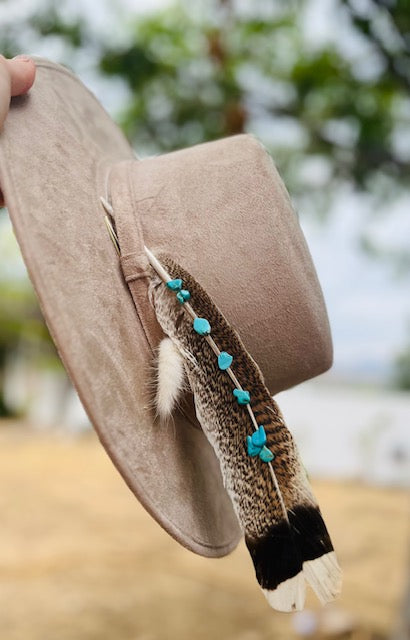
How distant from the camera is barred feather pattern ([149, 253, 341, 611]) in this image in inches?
26.9

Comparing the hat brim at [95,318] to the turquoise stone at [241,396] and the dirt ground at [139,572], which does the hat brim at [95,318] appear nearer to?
the turquoise stone at [241,396]

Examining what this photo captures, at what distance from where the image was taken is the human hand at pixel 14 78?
701mm

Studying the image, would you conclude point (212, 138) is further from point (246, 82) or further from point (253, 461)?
point (253, 461)

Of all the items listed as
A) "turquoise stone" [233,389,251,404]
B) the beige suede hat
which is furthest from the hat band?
"turquoise stone" [233,389,251,404]

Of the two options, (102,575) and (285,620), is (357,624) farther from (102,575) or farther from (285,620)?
(102,575)

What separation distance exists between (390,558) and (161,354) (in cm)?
291

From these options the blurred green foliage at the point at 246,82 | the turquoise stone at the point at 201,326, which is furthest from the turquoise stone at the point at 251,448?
the blurred green foliage at the point at 246,82

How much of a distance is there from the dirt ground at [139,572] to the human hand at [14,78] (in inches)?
78.8

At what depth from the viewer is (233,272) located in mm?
792

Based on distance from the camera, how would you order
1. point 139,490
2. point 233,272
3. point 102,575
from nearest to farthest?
point 139,490, point 233,272, point 102,575

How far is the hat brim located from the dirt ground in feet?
5.90

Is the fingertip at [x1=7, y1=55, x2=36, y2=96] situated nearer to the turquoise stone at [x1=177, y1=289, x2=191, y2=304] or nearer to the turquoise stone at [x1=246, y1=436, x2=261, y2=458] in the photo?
the turquoise stone at [x1=177, y1=289, x2=191, y2=304]

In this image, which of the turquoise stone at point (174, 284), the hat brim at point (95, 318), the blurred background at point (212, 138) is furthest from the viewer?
the blurred background at point (212, 138)

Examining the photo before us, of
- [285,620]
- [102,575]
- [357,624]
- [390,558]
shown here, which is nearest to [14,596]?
[102,575]
